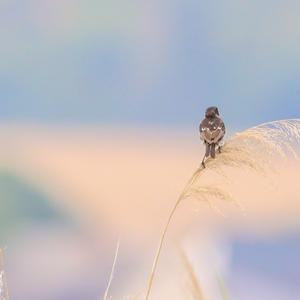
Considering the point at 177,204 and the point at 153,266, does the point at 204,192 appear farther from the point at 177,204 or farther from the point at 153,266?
the point at 153,266

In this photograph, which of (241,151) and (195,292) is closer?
(195,292)

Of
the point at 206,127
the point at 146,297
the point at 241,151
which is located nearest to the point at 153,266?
the point at 146,297

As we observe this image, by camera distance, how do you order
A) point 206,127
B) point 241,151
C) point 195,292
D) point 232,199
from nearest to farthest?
point 195,292 → point 232,199 → point 241,151 → point 206,127

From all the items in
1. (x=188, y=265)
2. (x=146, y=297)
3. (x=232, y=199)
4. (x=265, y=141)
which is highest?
(x=265, y=141)

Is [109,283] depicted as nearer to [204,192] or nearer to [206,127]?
[204,192]

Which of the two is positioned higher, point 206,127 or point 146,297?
point 206,127

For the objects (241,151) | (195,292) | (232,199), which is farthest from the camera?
(241,151)
